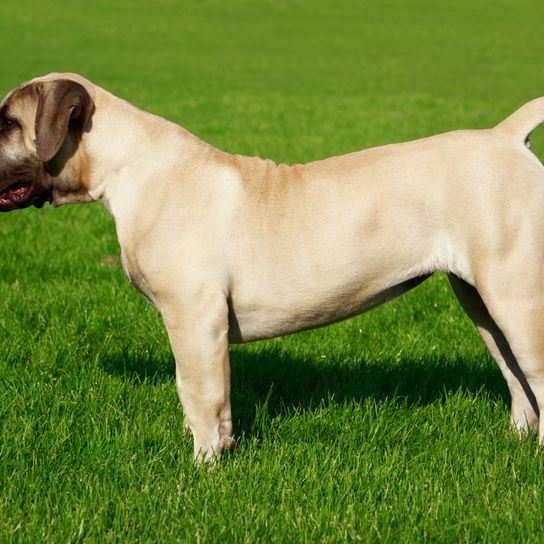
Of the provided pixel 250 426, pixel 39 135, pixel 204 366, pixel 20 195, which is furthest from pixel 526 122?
pixel 20 195

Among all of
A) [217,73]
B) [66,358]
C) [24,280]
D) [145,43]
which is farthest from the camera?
[145,43]

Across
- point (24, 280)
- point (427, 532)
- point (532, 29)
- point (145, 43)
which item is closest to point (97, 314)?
point (24, 280)

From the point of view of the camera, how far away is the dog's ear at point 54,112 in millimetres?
3975

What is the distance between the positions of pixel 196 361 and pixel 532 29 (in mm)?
34922

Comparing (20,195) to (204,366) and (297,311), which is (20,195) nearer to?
(204,366)

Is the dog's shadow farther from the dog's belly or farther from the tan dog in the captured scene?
the tan dog

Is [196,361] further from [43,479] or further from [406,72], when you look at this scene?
[406,72]

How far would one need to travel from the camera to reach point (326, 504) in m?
3.74

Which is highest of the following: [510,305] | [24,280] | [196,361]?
[510,305]

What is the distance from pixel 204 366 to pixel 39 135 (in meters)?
1.32

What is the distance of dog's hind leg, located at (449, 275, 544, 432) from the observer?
4633 millimetres

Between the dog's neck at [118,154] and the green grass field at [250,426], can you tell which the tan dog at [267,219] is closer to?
the dog's neck at [118,154]

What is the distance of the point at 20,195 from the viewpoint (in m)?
4.27

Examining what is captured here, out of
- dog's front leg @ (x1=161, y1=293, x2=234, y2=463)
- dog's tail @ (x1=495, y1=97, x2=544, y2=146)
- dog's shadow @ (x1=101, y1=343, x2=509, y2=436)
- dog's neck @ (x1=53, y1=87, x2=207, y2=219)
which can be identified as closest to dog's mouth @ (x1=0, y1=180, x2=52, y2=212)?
dog's neck @ (x1=53, y1=87, x2=207, y2=219)
